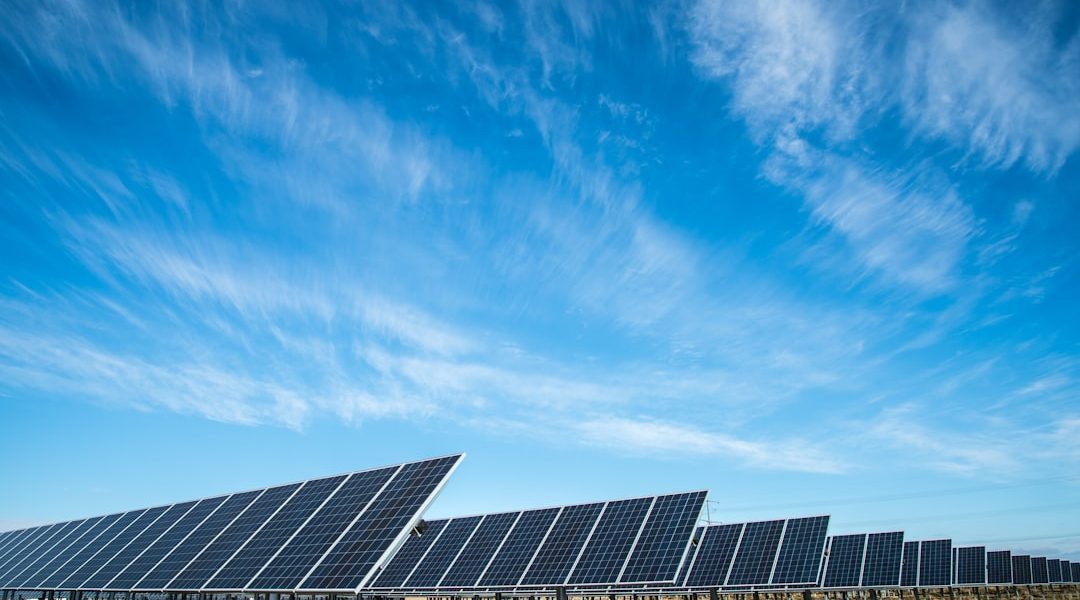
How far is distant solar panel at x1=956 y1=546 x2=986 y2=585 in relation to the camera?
212ft

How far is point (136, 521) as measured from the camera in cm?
4025

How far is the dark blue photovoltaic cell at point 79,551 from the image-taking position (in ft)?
118

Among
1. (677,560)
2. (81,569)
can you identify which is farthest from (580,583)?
(81,569)

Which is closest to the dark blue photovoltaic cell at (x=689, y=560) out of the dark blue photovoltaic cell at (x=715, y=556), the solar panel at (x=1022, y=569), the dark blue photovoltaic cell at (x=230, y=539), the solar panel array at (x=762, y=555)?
the solar panel array at (x=762, y=555)

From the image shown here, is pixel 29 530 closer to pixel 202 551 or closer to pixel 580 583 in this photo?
pixel 202 551

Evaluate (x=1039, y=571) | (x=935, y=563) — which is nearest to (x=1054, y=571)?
(x=1039, y=571)

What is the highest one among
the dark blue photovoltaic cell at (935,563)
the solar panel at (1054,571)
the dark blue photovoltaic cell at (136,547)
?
the solar panel at (1054,571)

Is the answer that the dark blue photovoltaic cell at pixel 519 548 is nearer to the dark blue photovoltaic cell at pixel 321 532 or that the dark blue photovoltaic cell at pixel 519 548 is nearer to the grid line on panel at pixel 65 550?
the dark blue photovoltaic cell at pixel 321 532

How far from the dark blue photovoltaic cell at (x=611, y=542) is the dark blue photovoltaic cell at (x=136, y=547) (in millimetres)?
22525

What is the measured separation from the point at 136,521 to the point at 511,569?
24.3 m

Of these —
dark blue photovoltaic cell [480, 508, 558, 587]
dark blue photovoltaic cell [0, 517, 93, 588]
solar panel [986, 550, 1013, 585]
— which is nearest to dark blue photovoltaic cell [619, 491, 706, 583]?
dark blue photovoltaic cell [480, 508, 558, 587]

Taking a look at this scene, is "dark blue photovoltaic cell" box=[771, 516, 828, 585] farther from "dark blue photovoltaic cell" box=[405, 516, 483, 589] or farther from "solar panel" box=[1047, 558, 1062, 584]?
"solar panel" box=[1047, 558, 1062, 584]

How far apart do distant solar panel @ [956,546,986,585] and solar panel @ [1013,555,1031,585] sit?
40.0 feet

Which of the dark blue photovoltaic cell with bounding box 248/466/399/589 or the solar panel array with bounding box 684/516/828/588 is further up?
the solar panel array with bounding box 684/516/828/588
